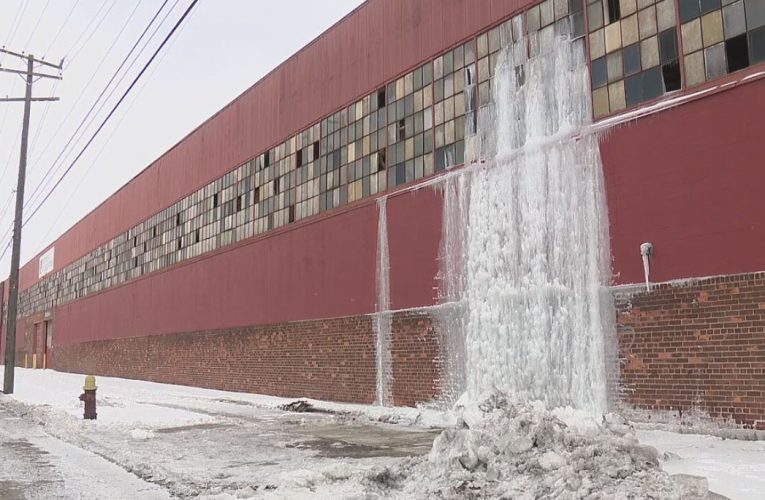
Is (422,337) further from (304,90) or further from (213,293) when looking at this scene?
(213,293)

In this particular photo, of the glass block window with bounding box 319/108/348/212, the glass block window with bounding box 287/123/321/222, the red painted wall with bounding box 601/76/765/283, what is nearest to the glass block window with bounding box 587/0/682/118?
the red painted wall with bounding box 601/76/765/283

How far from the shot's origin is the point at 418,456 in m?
7.66

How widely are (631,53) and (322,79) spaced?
982 cm

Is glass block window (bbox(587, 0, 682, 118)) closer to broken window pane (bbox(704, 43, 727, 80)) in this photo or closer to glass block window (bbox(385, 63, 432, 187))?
A: broken window pane (bbox(704, 43, 727, 80))

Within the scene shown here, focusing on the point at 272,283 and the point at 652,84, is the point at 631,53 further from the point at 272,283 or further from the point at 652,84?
the point at 272,283

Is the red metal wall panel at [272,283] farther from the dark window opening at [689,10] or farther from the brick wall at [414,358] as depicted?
the dark window opening at [689,10]

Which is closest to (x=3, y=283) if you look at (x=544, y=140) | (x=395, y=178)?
(x=395, y=178)

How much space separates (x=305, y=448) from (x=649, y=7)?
825cm

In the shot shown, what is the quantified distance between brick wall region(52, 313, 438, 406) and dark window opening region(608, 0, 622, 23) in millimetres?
6450

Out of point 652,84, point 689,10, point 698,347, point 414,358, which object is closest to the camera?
point 698,347

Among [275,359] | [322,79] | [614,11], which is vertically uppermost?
[322,79]

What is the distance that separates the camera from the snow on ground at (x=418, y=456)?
5.77 m

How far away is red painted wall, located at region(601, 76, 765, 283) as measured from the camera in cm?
859

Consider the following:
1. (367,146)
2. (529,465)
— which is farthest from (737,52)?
(367,146)
